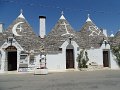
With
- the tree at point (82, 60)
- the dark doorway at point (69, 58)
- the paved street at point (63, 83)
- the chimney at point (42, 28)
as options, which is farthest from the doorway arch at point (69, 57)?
the paved street at point (63, 83)

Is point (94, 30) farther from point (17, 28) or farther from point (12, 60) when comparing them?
point (12, 60)

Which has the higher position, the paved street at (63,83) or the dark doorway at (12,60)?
the dark doorway at (12,60)

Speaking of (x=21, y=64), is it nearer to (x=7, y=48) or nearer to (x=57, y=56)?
(x=7, y=48)

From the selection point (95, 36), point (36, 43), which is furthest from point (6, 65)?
point (95, 36)

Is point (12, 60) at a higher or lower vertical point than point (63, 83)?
higher

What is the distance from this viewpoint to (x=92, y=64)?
26.0m

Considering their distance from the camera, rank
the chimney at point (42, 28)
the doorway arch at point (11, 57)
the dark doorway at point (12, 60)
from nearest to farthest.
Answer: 1. the doorway arch at point (11, 57)
2. the dark doorway at point (12, 60)
3. the chimney at point (42, 28)

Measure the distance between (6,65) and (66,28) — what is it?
364 inches

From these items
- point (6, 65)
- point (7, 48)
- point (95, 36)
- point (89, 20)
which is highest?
point (89, 20)

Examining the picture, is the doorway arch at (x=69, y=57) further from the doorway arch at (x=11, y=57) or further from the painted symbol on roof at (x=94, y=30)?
the doorway arch at (x=11, y=57)

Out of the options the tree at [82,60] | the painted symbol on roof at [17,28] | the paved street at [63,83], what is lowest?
the paved street at [63,83]

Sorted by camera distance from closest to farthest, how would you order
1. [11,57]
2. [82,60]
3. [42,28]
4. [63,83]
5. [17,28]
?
[63,83], [11,57], [82,60], [17,28], [42,28]

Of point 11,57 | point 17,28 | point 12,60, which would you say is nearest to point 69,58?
point 12,60

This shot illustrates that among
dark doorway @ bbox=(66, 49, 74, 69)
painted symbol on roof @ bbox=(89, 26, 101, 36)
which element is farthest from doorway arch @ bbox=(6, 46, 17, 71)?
painted symbol on roof @ bbox=(89, 26, 101, 36)
